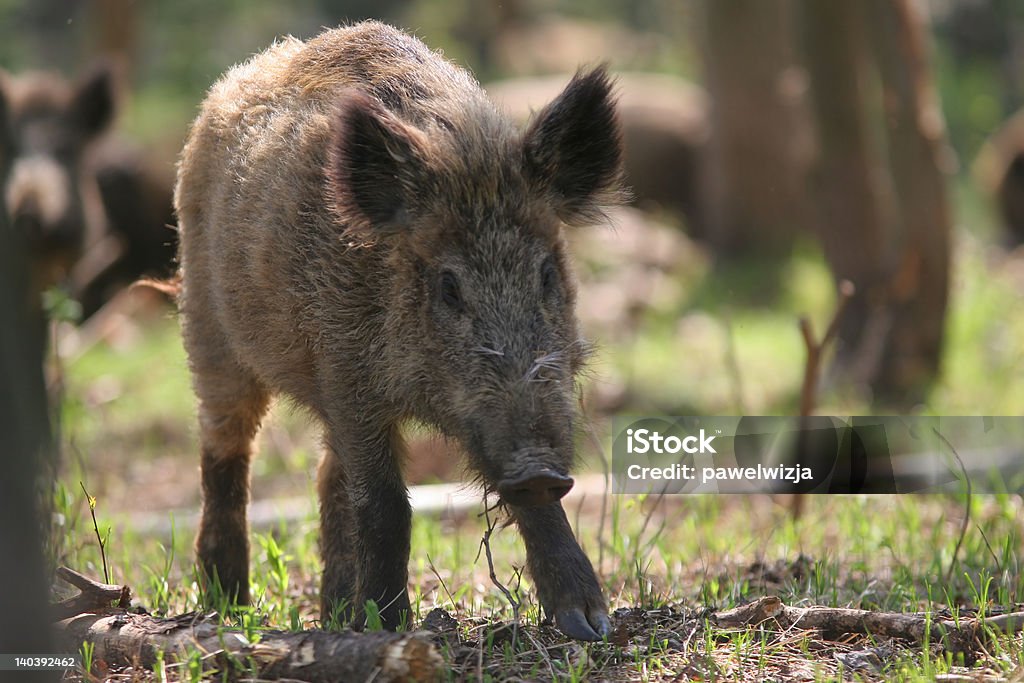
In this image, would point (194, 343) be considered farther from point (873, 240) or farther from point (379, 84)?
point (873, 240)

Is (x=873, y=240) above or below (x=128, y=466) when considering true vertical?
above

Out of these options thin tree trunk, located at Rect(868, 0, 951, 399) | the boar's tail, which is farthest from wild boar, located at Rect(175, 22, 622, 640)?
thin tree trunk, located at Rect(868, 0, 951, 399)

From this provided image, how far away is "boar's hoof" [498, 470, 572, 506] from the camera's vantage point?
11.0 ft

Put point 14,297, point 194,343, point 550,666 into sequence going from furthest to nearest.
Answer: point 194,343 < point 550,666 < point 14,297

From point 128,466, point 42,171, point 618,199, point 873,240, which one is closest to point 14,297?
point 618,199

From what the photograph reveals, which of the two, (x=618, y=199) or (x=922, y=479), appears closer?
(x=618, y=199)

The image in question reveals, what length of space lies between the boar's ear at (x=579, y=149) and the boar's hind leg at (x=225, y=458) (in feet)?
4.73

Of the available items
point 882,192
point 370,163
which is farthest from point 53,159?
point 370,163

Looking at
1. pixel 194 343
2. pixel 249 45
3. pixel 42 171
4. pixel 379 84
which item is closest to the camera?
pixel 379 84

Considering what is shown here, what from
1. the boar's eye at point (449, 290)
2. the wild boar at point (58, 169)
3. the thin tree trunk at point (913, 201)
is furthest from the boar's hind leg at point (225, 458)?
the thin tree trunk at point (913, 201)

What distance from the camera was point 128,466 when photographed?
8820mm

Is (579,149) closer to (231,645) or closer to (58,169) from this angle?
(231,645)

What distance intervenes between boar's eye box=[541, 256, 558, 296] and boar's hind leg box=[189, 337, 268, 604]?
1.41 m

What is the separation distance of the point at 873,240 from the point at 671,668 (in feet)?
19.7
